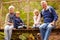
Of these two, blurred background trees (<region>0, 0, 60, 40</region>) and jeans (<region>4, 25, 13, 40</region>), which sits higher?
blurred background trees (<region>0, 0, 60, 40</region>)

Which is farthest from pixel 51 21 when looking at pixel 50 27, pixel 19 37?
pixel 19 37

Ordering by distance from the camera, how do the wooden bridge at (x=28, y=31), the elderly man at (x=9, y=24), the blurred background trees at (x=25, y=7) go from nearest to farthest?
the elderly man at (x=9, y=24)
the wooden bridge at (x=28, y=31)
the blurred background trees at (x=25, y=7)

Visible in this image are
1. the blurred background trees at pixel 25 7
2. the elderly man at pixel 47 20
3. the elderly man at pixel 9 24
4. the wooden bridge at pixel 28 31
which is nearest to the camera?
the elderly man at pixel 47 20

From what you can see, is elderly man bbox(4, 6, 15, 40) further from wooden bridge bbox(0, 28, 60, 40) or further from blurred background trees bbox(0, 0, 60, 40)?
blurred background trees bbox(0, 0, 60, 40)

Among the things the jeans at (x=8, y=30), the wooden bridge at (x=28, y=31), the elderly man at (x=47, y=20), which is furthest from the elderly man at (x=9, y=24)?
the elderly man at (x=47, y=20)

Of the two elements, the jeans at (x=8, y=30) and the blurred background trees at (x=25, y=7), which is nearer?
the jeans at (x=8, y=30)

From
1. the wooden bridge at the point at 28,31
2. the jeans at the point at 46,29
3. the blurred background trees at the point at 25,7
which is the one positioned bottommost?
the wooden bridge at the point at 28,31

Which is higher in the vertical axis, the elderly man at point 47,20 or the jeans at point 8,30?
the elderly man at point 47,20

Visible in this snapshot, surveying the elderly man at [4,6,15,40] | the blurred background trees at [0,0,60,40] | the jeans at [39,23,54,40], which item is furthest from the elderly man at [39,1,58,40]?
the blurred background trees at [0,0,60,40]

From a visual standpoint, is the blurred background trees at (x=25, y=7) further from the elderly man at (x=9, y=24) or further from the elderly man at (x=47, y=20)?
the elderly man at (x=47, y=20)

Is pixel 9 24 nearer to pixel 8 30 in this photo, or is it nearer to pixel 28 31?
pixel 8 30

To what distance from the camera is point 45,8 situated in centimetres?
825

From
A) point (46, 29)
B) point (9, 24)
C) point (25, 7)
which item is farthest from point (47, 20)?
point (25, 7)

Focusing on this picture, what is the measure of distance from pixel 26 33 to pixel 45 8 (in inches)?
76.0
